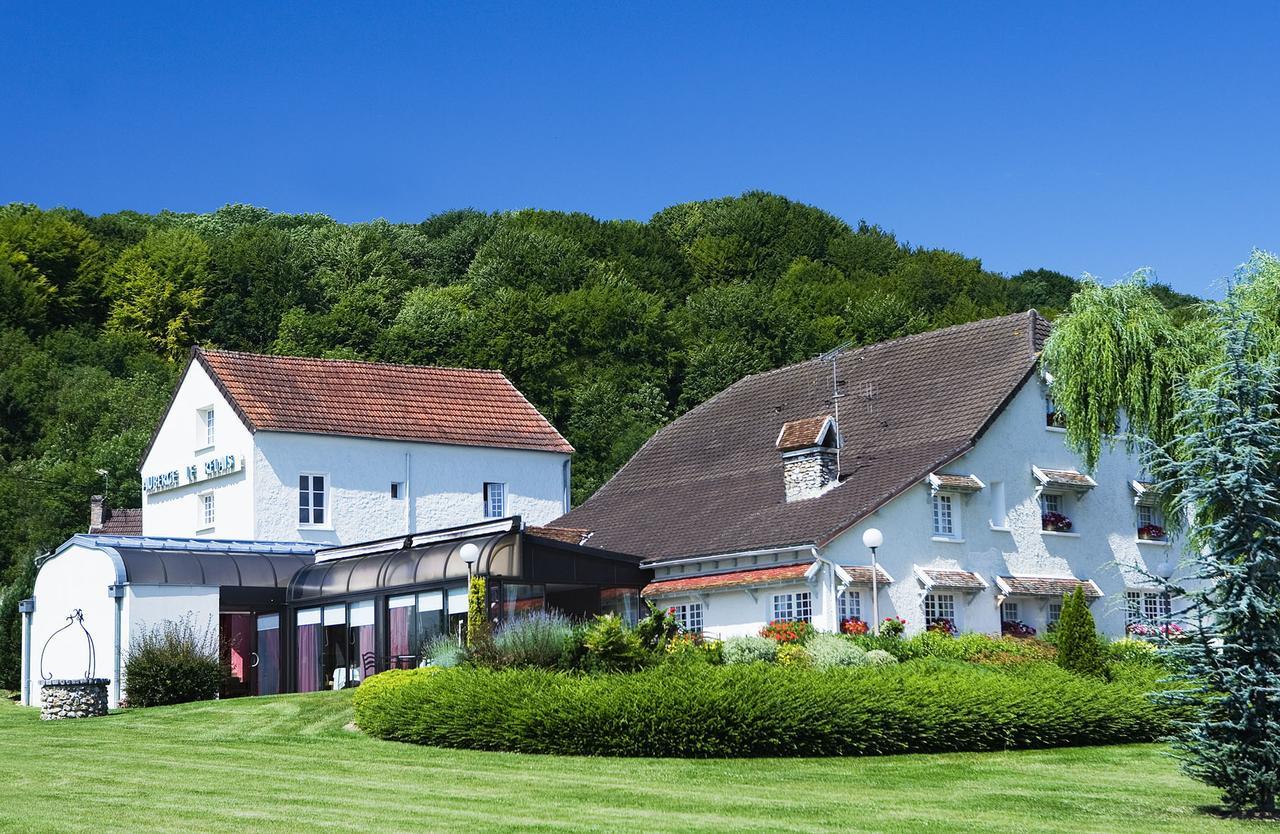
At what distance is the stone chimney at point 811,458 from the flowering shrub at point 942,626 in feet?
12.7

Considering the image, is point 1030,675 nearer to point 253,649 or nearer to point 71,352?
point 253,649

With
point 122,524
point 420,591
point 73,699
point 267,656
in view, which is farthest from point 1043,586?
point 122,524

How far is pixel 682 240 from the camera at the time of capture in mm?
97438

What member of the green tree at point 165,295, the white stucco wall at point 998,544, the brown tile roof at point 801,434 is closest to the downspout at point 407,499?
the white stucco wall at point 998,544

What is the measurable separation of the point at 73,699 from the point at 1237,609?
22.6 metres

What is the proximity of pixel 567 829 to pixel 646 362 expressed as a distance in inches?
2355

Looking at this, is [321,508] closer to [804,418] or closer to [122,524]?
[804,418]

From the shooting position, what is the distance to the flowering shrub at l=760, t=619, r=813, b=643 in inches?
1216

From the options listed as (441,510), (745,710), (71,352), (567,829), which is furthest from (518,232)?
(567,829)

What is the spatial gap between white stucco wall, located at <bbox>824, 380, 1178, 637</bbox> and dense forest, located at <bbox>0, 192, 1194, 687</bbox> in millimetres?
25873

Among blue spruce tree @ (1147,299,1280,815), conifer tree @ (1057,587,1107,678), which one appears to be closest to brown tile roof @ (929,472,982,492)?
conifer tree @ (1057,587,1107,678)

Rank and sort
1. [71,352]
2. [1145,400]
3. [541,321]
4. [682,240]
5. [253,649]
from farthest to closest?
[682,240]
[71,352]
[541,321]
[253,649]
[1145,400]

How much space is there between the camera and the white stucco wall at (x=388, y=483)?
4497 centimetres

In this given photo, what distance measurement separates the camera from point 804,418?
40969 mm
